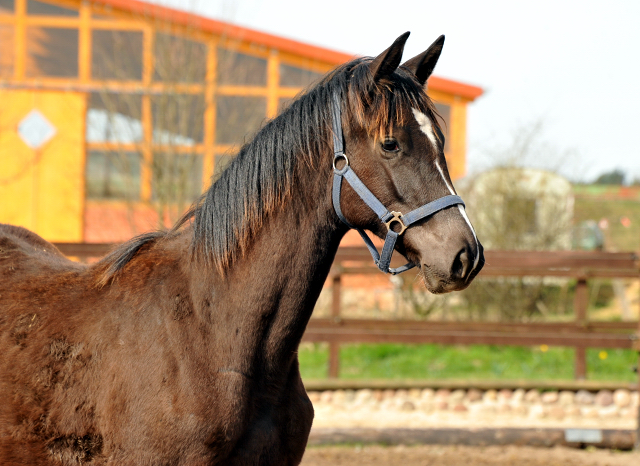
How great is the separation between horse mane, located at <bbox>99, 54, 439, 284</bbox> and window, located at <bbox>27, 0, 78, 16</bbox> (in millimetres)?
11471

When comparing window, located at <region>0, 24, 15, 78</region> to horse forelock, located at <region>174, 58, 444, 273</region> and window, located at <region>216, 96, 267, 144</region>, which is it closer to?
window, located at <region>216, 96, 267, 144</region>

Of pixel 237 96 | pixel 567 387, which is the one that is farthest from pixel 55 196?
pixel 567 387

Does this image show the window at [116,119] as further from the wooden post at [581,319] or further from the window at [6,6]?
the wooden post at [581,319]

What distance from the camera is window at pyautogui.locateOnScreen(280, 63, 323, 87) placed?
12367 mm

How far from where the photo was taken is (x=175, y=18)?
32.1 feet

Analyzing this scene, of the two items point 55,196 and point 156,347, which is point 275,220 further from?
point 55,196

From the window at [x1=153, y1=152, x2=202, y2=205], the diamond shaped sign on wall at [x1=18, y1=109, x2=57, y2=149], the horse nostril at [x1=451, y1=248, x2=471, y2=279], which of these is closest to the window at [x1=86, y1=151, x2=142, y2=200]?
the diamond shaped sign on wall at [x1=18, y1=109, x2=57, y2=149]

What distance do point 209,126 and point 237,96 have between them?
3.02 ft

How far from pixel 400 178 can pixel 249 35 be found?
10.6 meters

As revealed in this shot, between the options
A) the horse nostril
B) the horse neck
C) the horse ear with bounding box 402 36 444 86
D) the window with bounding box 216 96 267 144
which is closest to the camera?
the horse nostril

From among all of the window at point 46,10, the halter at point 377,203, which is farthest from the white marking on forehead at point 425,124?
the window at point 46,10

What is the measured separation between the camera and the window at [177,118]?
31.6 ft

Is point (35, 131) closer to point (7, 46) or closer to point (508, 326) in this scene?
point (7, 46)

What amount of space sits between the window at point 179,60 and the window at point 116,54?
105cm
